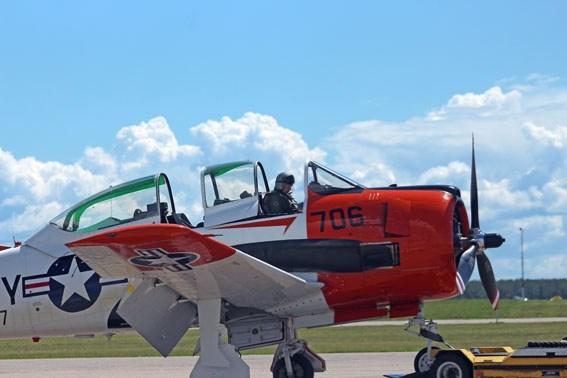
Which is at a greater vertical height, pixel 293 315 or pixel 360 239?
pixel 360 239

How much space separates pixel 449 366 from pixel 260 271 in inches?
109

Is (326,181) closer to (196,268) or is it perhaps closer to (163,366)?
(196,268)

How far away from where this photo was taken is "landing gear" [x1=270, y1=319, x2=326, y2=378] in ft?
44.4

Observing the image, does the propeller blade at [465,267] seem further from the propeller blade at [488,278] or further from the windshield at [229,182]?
the windshield at [229,182]

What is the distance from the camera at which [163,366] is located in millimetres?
19312

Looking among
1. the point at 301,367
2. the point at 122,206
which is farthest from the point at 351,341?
the point at 122,206

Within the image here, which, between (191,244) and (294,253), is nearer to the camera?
(191,244)

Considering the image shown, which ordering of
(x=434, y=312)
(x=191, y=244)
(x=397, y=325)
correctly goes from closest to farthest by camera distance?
1. (x=191, y=244)
2. (x=397, y=325)
3. (x=434, y=312)

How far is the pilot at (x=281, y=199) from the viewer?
12969mm

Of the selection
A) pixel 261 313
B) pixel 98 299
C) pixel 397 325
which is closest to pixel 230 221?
pixel 261 313

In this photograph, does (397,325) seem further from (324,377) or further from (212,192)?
(212,192)

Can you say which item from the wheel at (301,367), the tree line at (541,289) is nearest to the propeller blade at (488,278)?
the wheel at (301,367)

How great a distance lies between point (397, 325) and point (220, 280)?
82.4ft

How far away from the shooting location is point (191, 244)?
10.6 meters
